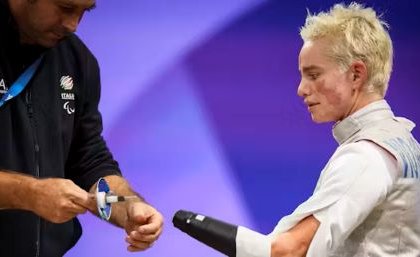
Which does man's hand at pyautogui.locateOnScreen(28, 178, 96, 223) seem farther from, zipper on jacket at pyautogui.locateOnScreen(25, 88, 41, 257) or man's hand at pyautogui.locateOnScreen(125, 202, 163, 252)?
zipper on jacket at pyautogui.locateOnScreen(25, 88, 41, 257)

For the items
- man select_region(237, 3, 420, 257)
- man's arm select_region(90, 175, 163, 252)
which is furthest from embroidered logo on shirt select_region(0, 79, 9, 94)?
man select_region(237, 3, 420, 257)

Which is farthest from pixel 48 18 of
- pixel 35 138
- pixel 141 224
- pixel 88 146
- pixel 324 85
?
pixel 324 85

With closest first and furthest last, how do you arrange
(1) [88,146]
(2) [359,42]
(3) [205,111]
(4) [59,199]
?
1. (4) [59,199]
2. (2) [359,42]
3. (1) [88,146]
4. (3) [205,111]

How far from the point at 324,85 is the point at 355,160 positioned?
0.87ft

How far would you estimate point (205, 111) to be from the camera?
272 cm

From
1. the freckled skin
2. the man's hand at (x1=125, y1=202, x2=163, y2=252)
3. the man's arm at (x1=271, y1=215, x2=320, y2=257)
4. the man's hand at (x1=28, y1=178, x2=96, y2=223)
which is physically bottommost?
the man's arm at (x1=271, y1=215, x2=320, y2=257)

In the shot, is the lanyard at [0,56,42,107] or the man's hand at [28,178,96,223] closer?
→ the man's hand at [28,178,96,223]

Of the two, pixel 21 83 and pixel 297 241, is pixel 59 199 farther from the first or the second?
pixel 297 241

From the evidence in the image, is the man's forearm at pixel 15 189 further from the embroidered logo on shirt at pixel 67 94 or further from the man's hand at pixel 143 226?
the embroidered logo on shirt at pixel 67 94

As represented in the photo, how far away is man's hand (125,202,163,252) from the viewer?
1587 mm

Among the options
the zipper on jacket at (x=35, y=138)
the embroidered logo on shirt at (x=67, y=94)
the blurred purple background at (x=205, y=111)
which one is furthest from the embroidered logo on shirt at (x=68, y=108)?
the blurred purple background at (x=205, y=111)

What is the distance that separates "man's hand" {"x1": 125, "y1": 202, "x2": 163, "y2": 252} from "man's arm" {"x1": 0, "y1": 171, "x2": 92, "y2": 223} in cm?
18

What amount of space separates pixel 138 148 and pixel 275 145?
0.55m

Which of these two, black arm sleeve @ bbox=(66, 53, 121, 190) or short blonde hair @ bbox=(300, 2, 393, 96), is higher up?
short blonde hair @ bbox=(300, 2, 393, 96)
